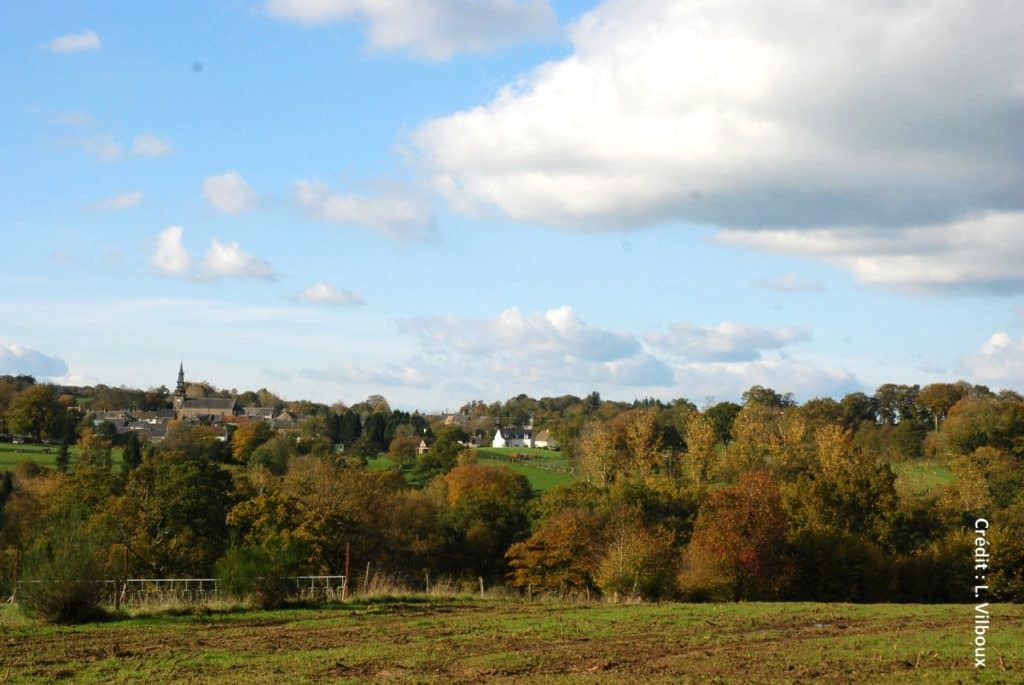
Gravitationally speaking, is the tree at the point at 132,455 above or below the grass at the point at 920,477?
below

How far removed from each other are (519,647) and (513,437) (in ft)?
570

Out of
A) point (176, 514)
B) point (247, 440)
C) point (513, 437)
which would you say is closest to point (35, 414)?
point (247, 440)

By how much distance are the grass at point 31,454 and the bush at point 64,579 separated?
6703 centimetres

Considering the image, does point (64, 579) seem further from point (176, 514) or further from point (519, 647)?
point (176, 514)

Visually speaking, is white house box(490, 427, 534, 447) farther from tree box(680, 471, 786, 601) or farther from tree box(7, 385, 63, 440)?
tree box(680, 471, 786, 601)

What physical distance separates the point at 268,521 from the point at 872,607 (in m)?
35.0

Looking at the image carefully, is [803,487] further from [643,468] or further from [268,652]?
[268,652]

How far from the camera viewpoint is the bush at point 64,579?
937 inches

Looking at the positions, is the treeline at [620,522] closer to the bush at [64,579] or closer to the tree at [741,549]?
the tree at [741,549]

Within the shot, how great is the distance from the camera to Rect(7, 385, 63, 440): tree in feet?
→ 393

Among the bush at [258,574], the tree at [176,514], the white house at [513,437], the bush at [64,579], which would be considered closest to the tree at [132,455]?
the tree at [176,514]

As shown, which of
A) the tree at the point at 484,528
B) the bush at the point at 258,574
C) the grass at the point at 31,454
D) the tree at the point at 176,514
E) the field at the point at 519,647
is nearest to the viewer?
the field at the point at 519,647

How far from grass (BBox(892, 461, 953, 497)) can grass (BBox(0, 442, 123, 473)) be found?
225ft

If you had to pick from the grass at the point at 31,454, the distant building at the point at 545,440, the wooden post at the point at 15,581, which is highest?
the distant building at the point at 545,440
